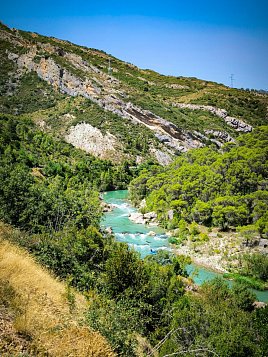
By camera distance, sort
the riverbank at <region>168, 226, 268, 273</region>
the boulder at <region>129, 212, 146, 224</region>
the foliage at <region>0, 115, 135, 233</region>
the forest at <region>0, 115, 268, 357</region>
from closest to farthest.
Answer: the forest at <region>0, 115, 268, 357</region> → the foliage at <region>0, 115, 135, 233</region> → the riverbank at <region>168, 226, 268, 273</region> → the boulder at <region>129, 212, 146, 224</region>

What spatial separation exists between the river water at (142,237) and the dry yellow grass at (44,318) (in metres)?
23.5

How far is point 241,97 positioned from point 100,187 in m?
85.7

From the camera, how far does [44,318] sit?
7066mm

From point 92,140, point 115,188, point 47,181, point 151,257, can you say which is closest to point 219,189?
point 151,257

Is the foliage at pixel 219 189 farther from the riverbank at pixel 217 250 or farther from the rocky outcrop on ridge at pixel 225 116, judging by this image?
the rocky outcrop on ridge at pixel 225 116

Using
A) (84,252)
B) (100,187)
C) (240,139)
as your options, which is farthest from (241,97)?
(84,252)

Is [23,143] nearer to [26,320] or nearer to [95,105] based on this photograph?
[95,105]

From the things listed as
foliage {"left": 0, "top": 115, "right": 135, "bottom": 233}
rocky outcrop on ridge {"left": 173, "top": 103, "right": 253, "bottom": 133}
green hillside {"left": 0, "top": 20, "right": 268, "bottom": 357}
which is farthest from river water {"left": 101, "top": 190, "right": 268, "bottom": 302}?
rocky outcrop on ridge {"left": 173, "top": 103, "right": 253, "bottom": 133}

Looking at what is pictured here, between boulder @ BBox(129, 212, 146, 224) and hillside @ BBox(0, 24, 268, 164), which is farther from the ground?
hillside @ BBox(0, 24, 268, 164)

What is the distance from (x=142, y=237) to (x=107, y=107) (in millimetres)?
69631

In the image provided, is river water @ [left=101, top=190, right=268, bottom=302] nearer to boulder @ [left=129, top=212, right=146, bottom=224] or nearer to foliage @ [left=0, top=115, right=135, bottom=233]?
boulder @ [left=129, top=212, right=146, bottom=224]

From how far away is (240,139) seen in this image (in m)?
63.5

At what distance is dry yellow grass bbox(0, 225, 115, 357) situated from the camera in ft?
20.5

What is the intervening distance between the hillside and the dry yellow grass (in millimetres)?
80909
